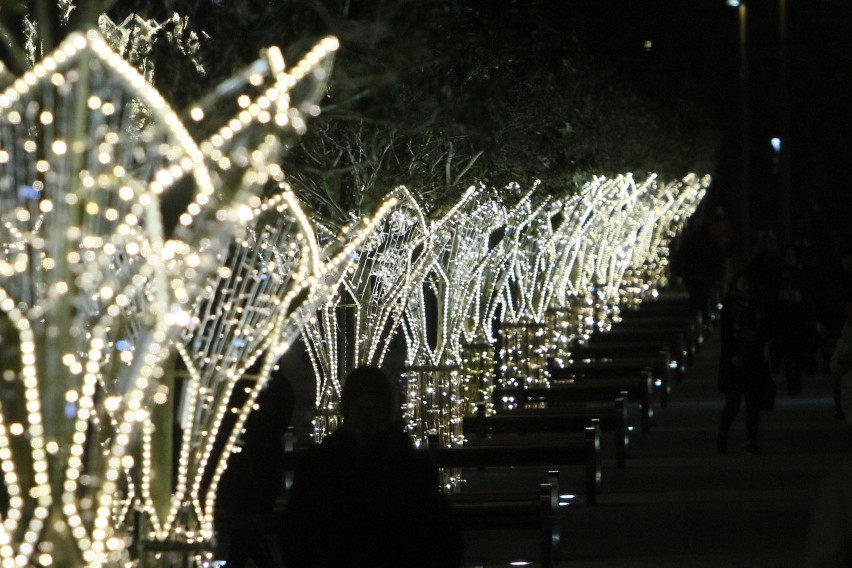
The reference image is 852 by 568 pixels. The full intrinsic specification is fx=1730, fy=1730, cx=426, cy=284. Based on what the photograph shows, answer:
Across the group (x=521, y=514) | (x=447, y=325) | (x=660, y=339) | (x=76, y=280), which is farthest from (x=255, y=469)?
(x=660, y=339)

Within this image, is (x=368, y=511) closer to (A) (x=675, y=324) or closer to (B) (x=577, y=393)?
(B) (x=577, y=393)

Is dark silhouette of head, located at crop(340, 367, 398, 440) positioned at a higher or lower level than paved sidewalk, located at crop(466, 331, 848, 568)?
higher

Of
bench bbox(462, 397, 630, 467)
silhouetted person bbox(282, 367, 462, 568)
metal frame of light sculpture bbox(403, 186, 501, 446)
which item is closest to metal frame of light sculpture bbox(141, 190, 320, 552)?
silhouetted person bbox(282, 367, 462, 568)

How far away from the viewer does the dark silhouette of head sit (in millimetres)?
5895

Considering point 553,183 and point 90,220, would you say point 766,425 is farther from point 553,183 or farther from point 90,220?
point 90,220

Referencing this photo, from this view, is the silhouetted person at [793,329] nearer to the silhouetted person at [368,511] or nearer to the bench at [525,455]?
the bench at [525,455]

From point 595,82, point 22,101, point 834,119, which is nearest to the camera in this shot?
point 22,101

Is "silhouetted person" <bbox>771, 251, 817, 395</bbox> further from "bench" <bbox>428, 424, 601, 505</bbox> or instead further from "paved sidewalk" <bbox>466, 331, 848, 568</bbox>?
"bench" <bbox>428, 424, 601, 505</bbox>

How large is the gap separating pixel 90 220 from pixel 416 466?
5.11ft

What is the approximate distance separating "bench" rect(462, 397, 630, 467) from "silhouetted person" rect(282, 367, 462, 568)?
900 centimetres

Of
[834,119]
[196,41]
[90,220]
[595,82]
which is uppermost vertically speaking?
[834,119]

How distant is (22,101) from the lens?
22.5 ft

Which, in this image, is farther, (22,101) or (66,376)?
(22,101)

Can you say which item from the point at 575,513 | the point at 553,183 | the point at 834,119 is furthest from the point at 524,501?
the point at 834,119
